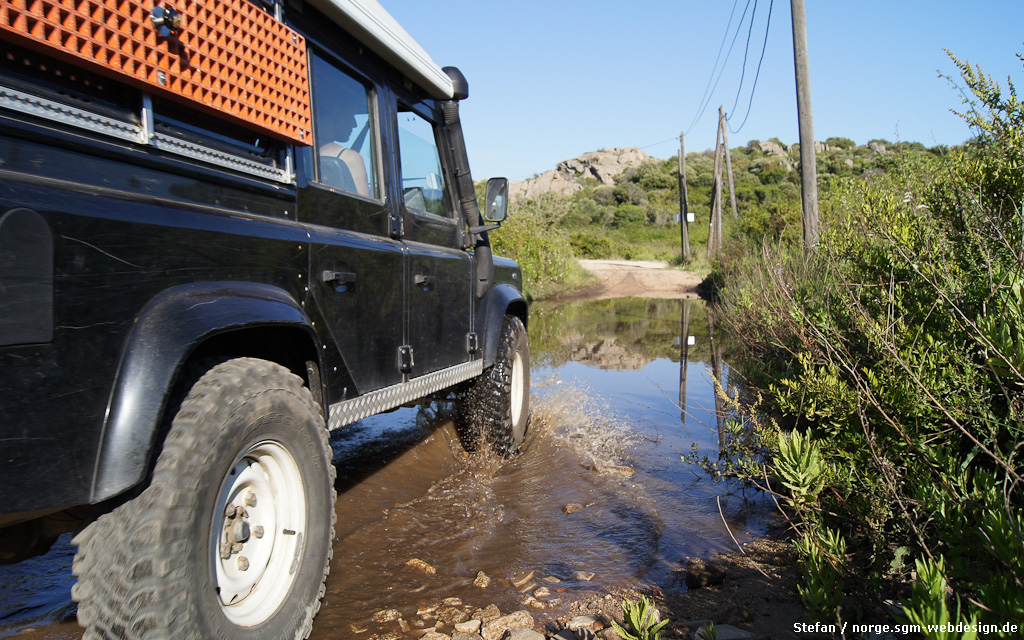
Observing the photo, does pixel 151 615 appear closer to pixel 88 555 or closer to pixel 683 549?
pixel 88 555

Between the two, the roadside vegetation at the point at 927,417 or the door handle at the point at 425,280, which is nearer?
the roadside vegetation at the point at 927,417

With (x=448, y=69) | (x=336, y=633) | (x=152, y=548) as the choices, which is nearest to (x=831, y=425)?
(x=336, y=633)

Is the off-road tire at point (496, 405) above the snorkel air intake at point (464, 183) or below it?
below

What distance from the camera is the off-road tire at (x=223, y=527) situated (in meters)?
1.56

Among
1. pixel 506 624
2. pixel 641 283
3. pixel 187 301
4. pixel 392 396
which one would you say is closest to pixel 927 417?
pixel 506 624

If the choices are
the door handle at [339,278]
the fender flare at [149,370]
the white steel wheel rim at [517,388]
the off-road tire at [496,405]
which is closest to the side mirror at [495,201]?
the off-road tire at [496,405]

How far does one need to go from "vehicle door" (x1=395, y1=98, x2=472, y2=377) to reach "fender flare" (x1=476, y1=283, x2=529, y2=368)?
238mm

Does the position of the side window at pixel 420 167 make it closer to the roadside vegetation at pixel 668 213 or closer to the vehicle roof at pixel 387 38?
the vehicle roof at pixel 387 38

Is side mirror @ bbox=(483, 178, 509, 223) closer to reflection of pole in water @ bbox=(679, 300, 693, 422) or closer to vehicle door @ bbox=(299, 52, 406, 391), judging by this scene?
vehicle door @ bbox=(299, 52, 406, 391)

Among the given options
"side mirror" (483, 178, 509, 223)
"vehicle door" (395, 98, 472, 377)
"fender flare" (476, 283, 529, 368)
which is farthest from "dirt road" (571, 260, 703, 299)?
"vehicle door" (395, 98, 472, 377)

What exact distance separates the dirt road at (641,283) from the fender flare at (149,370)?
63.1ft

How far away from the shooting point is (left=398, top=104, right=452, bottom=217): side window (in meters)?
3.72

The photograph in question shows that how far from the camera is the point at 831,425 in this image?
2965 mm

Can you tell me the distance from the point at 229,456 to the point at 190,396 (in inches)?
7.6
